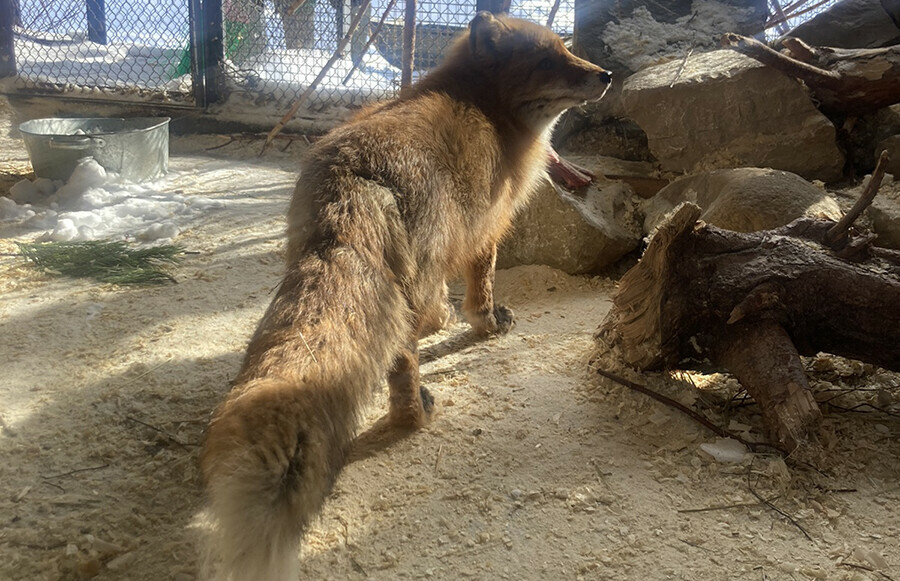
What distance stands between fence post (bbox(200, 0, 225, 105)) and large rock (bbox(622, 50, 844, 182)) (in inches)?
202

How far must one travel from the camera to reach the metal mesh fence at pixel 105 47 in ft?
26.5

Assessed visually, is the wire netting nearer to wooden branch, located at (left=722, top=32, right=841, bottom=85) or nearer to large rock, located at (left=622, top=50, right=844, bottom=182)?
large rock, located at (left=622, top=50, right=844, bottom=182)

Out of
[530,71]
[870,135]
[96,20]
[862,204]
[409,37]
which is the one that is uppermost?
[96,20]

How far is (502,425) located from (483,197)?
3.35 ft

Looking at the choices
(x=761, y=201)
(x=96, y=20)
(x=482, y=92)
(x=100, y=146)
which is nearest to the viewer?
(x=482, y=92)

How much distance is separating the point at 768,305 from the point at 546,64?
1691 millimetres

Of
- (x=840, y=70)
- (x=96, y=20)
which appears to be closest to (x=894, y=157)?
(x=840, y=70)

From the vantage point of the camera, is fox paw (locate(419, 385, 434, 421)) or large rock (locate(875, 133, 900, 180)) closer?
fox paw (locate(419, 385, 434, 421))

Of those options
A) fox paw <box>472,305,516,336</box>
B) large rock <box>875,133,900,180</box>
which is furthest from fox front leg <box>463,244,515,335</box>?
large rock <box>875,133,900,180</box>

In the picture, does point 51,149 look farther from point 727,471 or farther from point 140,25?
point 727,471

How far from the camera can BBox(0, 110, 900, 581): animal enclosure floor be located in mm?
1981

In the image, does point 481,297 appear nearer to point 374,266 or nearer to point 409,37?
point 374,266

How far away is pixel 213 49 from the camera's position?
7.88 m

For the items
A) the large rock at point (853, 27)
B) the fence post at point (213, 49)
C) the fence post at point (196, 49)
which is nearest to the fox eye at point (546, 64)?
the large rock at point (853, 27)
